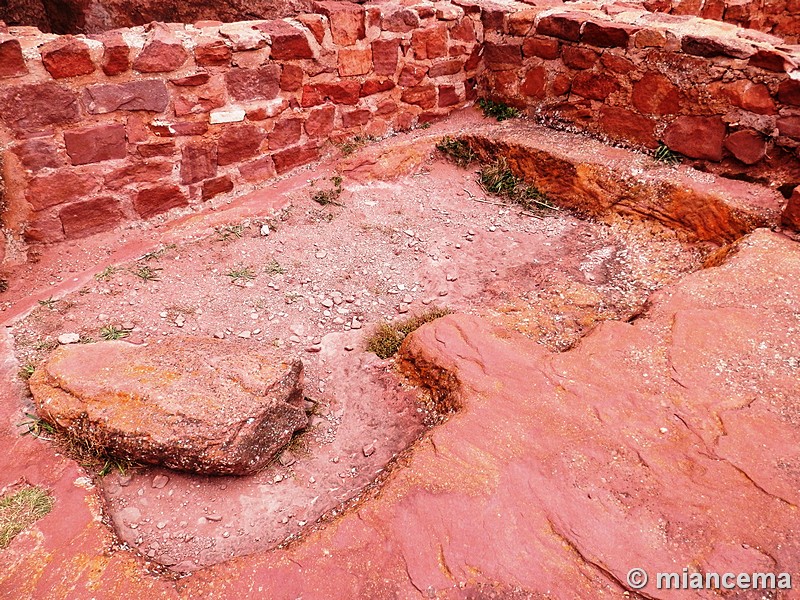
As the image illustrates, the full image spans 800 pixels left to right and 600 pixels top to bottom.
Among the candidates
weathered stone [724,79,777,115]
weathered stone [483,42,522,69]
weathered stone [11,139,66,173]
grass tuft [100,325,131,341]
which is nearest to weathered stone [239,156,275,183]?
weathered stone [11,139,66,173]

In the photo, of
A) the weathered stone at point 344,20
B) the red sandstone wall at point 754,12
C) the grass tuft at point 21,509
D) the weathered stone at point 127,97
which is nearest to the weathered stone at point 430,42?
the weathered stone at point 344,20

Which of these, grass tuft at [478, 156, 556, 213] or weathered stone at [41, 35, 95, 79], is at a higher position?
weathered stone at [41, 35, 95, 79]

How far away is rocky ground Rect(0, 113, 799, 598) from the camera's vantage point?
158cm

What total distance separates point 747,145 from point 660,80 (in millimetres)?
710

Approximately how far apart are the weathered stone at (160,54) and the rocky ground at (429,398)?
926mm

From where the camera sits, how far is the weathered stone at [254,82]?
3504mm

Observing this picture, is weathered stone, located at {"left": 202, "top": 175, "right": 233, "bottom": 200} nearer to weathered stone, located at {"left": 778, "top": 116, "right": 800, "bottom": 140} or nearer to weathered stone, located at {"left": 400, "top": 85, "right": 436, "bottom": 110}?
weathered stone, located at {"left": 400, "top": 85, "right": 436, "bottom": 110}

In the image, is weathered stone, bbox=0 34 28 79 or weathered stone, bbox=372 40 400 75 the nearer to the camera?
weathered stone, bbox=0 34 28 79

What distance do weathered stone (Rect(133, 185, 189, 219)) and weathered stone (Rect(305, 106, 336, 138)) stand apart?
3.54 feet

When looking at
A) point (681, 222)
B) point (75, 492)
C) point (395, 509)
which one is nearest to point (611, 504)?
point (395, 509)

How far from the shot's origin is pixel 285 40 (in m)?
3.59

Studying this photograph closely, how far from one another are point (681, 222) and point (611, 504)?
2.35 meters

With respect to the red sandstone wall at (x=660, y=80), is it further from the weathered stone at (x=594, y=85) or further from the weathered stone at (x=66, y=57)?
the weathered stone at (x=66, y=57)

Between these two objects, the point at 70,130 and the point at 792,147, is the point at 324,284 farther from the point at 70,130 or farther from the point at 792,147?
the point at 792,147
